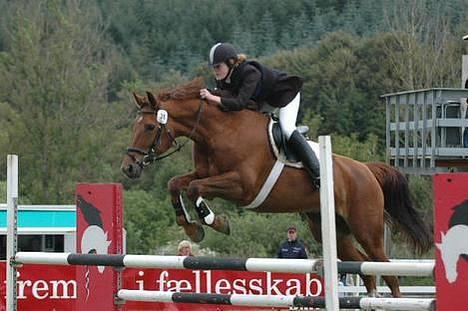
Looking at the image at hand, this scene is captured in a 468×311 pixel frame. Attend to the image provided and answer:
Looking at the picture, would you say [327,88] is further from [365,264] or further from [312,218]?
[365,264]

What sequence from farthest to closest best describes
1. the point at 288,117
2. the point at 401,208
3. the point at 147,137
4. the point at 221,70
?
the point at 401,208 → the point at 288,117 → the point at 221,70 → the point at 147,137

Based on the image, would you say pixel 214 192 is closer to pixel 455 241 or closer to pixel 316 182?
pixel 316 182

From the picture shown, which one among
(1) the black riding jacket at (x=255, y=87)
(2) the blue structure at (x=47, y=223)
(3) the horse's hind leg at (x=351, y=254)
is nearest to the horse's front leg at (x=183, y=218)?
(1) the black riding jacket at (x=255, y=87)

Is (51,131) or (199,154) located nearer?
(199,154)

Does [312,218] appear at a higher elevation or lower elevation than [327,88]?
lower

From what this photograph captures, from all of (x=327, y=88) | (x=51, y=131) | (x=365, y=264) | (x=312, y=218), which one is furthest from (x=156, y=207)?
(x=365, y=264)

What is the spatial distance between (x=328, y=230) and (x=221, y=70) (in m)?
2.60

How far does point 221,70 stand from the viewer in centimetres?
713

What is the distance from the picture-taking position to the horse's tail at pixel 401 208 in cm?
807

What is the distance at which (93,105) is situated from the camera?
31969mm

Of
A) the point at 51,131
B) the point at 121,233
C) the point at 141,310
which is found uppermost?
the point at 51,131

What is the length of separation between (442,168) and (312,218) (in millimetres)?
7612

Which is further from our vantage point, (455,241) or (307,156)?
(307,156)

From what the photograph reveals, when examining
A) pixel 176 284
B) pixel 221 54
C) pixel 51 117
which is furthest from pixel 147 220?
pixel 221 54
